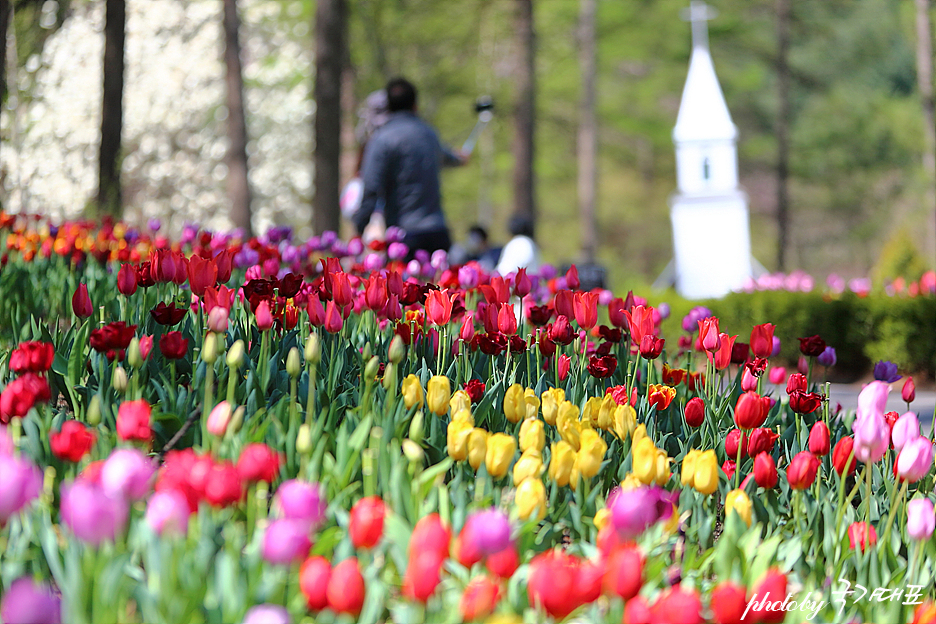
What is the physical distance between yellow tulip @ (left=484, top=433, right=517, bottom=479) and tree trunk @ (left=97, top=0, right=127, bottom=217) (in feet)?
27.5

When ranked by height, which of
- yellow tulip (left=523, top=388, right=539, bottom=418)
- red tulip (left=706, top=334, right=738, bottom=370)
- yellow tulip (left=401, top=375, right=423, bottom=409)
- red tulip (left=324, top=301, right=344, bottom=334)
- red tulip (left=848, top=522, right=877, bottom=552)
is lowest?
red tulip (left=848, top=522, right=877, bottom=552)

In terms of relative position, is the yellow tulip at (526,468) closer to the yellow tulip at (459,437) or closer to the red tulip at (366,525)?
the yellow tulip at (459,437)

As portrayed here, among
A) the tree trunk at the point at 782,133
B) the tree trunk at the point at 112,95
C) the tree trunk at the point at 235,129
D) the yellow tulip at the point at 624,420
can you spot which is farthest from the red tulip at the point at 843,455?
the tree trunk at the point at 782,133

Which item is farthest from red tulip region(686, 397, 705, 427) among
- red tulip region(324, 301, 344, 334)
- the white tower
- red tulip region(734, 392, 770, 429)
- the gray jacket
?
the white tower

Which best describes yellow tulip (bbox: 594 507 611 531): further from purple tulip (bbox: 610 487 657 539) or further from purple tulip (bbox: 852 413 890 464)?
purple tulip (bbox: 852 413 890 464)

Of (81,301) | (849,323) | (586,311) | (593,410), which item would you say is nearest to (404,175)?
(586,311)

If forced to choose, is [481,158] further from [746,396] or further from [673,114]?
[746,396]

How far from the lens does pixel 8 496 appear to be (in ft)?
4.73

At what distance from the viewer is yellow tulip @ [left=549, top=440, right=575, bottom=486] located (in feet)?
6.70

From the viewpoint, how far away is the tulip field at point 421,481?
1493 millimetres

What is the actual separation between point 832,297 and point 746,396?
26.4 ft

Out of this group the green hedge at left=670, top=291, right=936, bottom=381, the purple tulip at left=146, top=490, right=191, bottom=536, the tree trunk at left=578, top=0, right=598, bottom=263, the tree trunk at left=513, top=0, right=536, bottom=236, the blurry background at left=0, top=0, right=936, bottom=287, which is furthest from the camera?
the tree trunk at left=578, top=0, right=598, bottom=263

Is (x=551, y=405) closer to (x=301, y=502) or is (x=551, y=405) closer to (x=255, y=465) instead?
(x=255, y=465)

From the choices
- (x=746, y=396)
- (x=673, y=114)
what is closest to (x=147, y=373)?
(x=746, y=396)
